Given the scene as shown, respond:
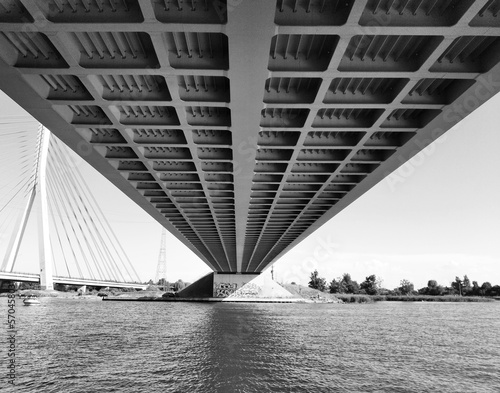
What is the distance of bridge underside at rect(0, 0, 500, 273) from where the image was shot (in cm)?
845

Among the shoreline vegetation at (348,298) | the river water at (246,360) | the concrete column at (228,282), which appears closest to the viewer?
the river water at (246,360)

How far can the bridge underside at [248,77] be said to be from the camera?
8.45 metres

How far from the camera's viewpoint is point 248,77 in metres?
10.5

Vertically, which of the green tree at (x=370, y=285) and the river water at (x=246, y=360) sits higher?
the green tree at (x=370, y=285)

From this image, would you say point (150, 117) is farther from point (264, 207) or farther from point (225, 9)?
point (264, 207)

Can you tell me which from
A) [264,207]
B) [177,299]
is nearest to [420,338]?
[264,207]

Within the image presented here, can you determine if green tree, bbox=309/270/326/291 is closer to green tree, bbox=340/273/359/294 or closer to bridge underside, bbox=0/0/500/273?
green tree, bbox=340/273/359/294

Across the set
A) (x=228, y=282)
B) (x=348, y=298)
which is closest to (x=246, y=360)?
(x=228, y=282)

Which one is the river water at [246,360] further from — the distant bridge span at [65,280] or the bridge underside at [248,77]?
the distant bridge span at [65,280]

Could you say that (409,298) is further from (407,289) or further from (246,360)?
(246,360)

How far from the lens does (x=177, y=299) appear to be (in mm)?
92125

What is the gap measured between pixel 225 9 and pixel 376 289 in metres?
157

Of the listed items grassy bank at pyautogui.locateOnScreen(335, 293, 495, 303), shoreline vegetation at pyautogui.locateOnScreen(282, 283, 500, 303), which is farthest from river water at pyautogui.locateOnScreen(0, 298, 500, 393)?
grassy bank at pyautogui.locateOnScreen(335, 293, 495, 303)

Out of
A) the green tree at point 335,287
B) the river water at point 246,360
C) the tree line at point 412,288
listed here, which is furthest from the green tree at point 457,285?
the river water at point 246,360
